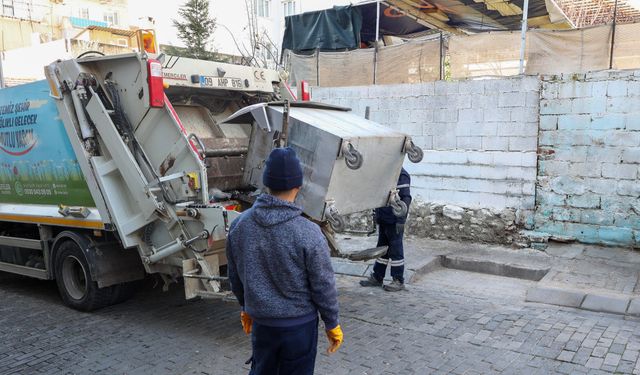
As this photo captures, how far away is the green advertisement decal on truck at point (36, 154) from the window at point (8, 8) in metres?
28.2

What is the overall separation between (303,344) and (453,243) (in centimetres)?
564

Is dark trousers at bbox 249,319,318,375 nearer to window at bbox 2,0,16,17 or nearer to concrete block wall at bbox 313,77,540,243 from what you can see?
concrete block wall at bbox 313,77,540,243

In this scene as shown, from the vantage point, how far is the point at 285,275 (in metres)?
2.33

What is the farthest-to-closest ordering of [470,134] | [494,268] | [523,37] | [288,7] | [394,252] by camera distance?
[288,7]
[470,134]
[523,37]
[494,268]
[394,252]

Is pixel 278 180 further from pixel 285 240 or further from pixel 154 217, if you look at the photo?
pixel 154 217

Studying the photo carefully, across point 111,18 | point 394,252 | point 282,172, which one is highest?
point 111,18

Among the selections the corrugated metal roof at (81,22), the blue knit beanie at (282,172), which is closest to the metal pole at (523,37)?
the blue knit beanie at (282,172)

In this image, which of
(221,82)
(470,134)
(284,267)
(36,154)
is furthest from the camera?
(470,134)

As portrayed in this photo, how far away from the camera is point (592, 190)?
21.5 ft

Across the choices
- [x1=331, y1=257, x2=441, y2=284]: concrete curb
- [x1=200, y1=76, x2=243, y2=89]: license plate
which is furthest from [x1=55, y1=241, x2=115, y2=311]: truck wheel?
[x1=331, y1=257, x2=441, y2=284]: concrete curb

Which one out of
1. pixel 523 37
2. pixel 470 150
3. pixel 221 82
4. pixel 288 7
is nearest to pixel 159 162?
pixel 221 82

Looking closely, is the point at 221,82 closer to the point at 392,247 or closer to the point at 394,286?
the point at 392,247

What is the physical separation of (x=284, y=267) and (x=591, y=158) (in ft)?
18.6

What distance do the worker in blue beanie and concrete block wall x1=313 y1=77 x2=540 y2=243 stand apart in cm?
550
